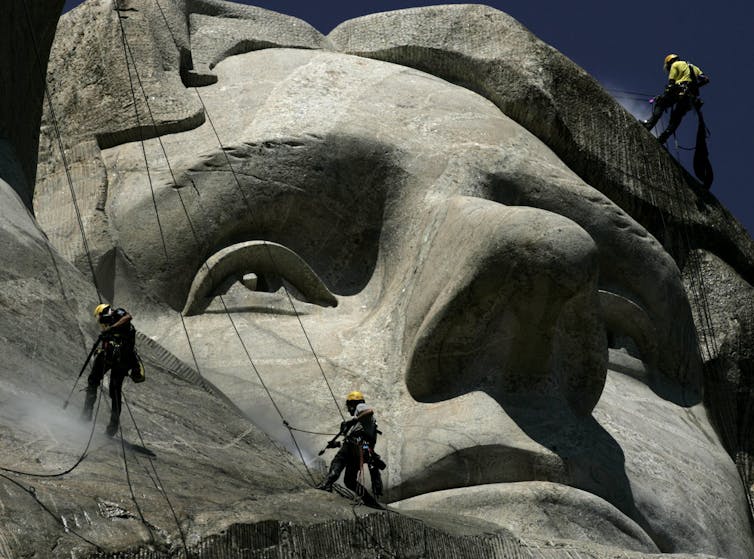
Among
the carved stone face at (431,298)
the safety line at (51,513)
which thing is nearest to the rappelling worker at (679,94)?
the carved stone face at (431,298)

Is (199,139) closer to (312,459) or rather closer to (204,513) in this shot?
(312,459)

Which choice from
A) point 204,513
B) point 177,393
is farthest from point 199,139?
point 204,513

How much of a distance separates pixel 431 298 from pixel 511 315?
19.6 inches

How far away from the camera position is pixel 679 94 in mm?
14312

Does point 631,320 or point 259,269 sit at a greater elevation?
point 631,320

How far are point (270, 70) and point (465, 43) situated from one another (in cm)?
149

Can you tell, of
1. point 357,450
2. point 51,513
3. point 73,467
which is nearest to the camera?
point 51,513

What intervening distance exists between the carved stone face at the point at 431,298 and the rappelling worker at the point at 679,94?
251 cm

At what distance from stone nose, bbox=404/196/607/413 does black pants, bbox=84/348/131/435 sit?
2664 mm

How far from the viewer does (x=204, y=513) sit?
263 inches

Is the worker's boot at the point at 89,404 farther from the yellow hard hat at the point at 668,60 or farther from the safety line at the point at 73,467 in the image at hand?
the yellow hard hat at the point at 668,60

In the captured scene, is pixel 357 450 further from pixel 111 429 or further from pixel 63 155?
pixel 63 155

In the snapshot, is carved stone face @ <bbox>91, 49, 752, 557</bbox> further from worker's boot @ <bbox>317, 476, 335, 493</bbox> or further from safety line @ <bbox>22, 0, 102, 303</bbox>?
worker's boot @ <bbox>317, 476, 335, 493</bbox>

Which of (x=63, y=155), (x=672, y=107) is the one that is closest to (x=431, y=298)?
(x=63, y=155)
